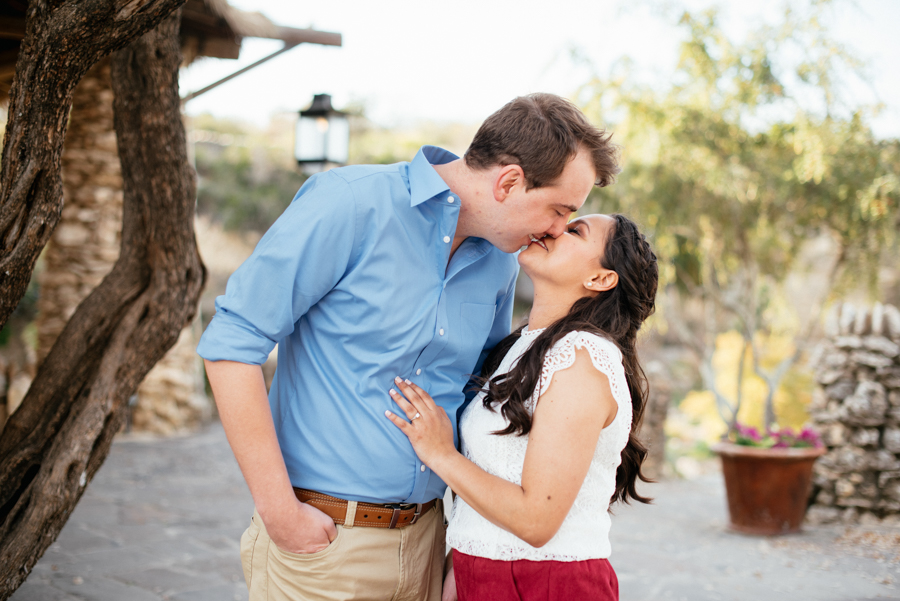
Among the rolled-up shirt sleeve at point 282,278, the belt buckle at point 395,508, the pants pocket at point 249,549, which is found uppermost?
the rolled-up shirt sleeve at point 282,278

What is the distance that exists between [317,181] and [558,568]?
1.04 m

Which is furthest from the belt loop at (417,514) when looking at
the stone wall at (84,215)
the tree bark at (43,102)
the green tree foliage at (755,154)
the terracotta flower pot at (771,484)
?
the stone wall at (84,215)

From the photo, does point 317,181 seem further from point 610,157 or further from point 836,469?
point 836,469

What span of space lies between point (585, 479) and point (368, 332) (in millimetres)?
615

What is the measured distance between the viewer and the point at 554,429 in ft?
4.83

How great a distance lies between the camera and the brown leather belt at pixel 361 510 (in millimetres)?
1603

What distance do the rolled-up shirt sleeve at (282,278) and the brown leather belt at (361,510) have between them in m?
0.36

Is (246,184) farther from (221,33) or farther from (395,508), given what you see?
(395,508)

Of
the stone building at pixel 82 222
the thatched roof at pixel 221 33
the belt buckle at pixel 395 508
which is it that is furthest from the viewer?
the stone building at pixel 82 222

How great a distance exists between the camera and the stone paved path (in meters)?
3.47

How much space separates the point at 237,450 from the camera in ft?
4.82

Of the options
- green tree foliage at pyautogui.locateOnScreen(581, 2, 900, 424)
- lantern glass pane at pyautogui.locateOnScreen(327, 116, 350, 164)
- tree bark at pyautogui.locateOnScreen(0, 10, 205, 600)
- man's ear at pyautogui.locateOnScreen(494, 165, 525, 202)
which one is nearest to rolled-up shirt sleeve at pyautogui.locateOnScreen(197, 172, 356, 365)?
man's ear at pyautogui.locateOnScreen(494, 165, 525, 202)

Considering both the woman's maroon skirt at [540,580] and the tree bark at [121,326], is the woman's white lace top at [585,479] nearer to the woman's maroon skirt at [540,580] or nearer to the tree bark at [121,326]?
the woman's maroon skirt at [540,580]

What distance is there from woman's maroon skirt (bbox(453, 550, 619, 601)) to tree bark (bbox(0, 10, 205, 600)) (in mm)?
1382
